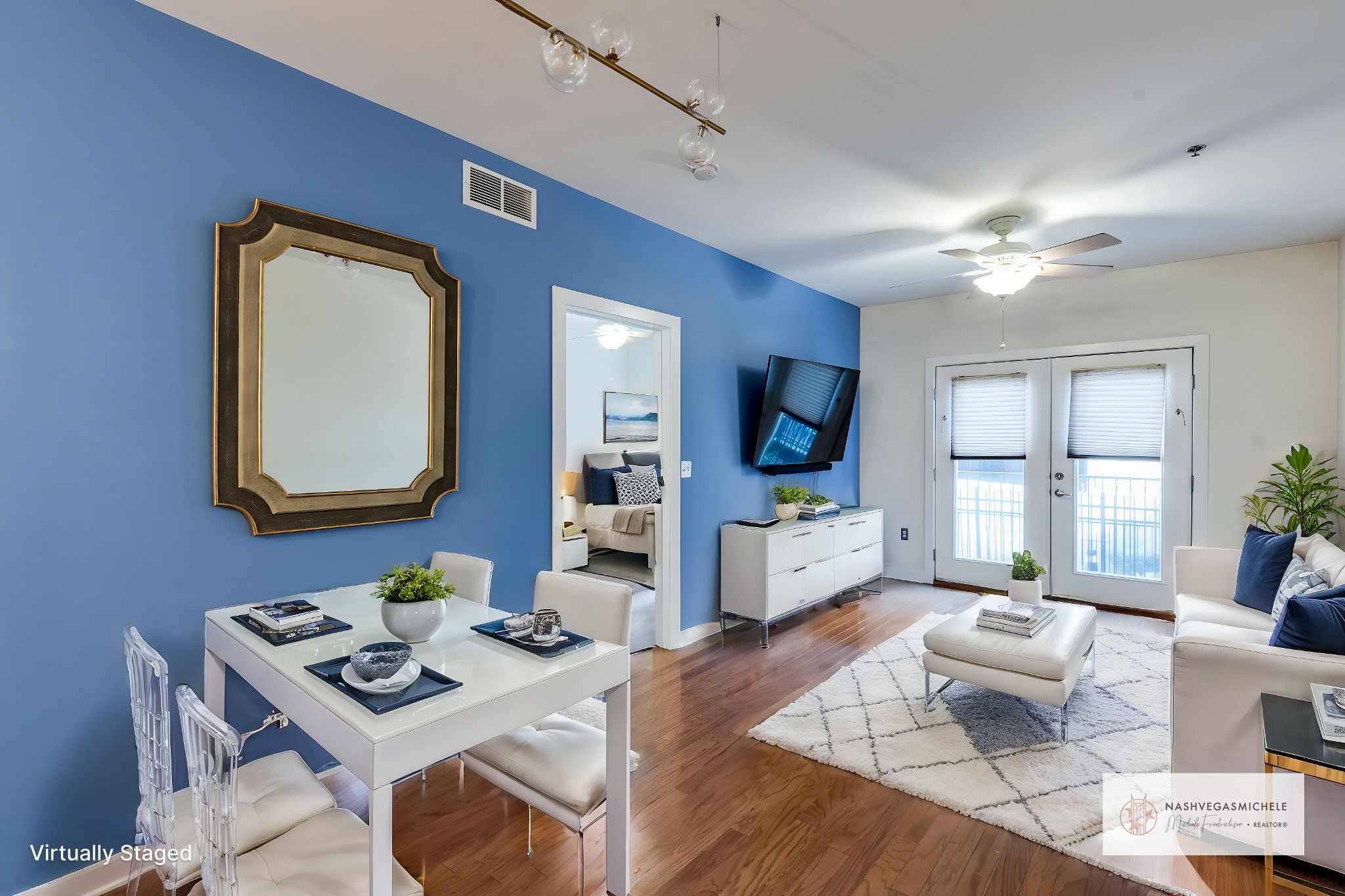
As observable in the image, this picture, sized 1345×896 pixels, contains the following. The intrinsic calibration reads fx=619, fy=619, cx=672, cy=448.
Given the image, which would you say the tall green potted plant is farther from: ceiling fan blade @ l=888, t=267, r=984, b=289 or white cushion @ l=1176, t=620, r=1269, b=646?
ceiling fan blade @ l=888, t=267, r=984, b=289

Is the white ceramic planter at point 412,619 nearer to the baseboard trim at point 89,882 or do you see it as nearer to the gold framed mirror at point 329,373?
the gold framed mirror at point 329,373

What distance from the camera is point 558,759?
1.75 m

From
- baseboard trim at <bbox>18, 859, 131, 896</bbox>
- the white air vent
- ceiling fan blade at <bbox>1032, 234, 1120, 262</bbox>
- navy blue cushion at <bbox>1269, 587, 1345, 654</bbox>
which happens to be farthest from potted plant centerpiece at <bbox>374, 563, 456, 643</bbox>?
ceiling fan blade at <bbox>1032, 234, 1120, 262</bbox>

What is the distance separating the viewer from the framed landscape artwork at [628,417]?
7195mm

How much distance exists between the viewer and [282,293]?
2.22 m

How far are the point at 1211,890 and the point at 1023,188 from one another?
306 centimetres

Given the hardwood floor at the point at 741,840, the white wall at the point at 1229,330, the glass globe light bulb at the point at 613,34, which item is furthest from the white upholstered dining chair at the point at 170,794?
the white wall at the point at 1229,330

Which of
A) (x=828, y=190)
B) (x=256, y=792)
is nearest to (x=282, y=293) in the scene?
(x=256, y=792)

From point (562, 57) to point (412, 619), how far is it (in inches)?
59.4

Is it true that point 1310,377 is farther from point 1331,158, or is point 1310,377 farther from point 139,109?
point 139,109

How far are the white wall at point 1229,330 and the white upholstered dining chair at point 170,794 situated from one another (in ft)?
17.7

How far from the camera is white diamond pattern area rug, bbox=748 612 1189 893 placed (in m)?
2.27

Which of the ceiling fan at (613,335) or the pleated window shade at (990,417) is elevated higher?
the ceiling fan at (613,335)

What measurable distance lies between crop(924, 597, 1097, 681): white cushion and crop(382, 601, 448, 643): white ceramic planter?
2330 millimetres
